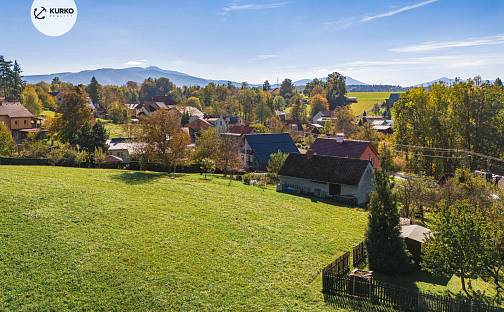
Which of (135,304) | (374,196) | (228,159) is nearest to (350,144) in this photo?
(228,159)

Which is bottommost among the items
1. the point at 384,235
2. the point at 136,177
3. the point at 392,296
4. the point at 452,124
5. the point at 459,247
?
the point at 392,296

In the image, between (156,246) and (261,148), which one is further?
(261,148)

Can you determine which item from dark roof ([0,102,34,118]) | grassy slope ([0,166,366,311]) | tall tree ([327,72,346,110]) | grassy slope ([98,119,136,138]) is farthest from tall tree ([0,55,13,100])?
tall tree ([327,72,346,110])

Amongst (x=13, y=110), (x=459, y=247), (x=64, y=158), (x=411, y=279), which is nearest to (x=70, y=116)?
(x=13, y=110)

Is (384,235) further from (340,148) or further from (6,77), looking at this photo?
(6,77)

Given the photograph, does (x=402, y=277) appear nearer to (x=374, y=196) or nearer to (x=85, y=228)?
(x=374, y=196)

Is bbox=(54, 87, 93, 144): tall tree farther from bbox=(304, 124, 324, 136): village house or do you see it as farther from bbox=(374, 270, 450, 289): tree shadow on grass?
bbox=(304, 124, 324, 136): village house
